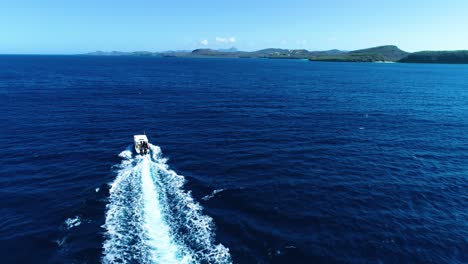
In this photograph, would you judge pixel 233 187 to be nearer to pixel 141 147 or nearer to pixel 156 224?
pixel 156 224

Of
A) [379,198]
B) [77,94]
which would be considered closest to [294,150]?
[379,198]

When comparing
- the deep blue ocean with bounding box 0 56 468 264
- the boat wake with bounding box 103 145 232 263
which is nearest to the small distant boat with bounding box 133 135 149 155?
the deep blue ocean with bounding box 0 56 468 264

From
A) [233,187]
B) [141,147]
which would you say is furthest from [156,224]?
[141,147]

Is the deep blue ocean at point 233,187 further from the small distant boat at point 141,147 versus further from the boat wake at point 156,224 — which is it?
the small distant boat at point 141,147

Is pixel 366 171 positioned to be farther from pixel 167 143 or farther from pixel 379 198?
pixel 167 143

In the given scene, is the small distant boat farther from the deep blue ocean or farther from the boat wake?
the boat wake

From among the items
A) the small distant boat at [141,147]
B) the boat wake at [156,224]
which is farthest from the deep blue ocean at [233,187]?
the small distant boat at [141,147]
